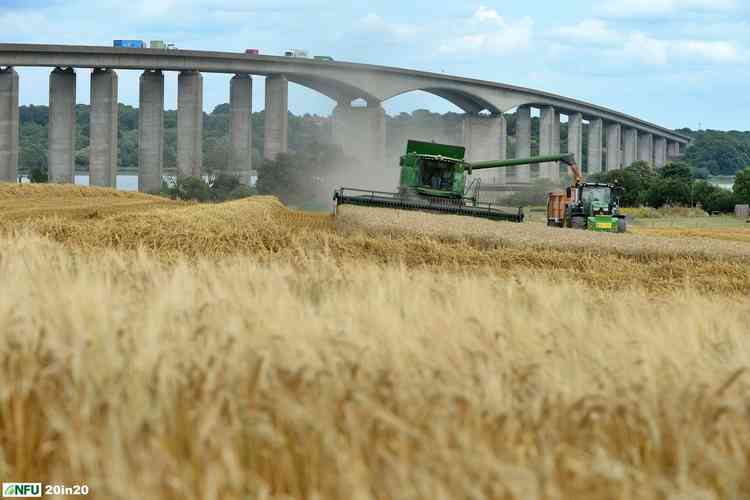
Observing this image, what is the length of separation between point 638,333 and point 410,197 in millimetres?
32963

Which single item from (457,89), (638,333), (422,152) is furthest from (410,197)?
(457,89)

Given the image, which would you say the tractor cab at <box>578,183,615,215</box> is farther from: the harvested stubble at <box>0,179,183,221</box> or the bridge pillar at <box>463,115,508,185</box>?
the bridge pillar at <box>463,115,508,185</box>

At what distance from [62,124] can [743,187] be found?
5497 cm

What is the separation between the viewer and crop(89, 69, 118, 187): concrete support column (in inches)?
3250

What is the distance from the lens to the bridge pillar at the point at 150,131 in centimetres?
8419

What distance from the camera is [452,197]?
3838 cm

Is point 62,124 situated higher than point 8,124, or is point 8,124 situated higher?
point 62,124

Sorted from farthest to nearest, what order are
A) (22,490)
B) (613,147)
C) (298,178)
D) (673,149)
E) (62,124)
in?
(673,149) → (613,147) → (62,124) → (298,178) → (22,490)

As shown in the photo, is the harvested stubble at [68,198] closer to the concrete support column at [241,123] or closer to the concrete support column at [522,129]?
the concrete support column at [241,123]

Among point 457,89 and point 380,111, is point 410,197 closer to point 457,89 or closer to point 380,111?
point 380,111

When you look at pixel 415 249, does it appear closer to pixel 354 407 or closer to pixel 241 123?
pixel 354 407

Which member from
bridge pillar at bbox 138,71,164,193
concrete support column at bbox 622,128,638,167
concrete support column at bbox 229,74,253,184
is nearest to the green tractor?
bridge pillar at bbox 138,71,164,193

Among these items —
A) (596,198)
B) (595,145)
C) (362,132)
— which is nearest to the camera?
(596,198)

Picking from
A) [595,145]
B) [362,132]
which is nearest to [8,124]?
[362,132]
